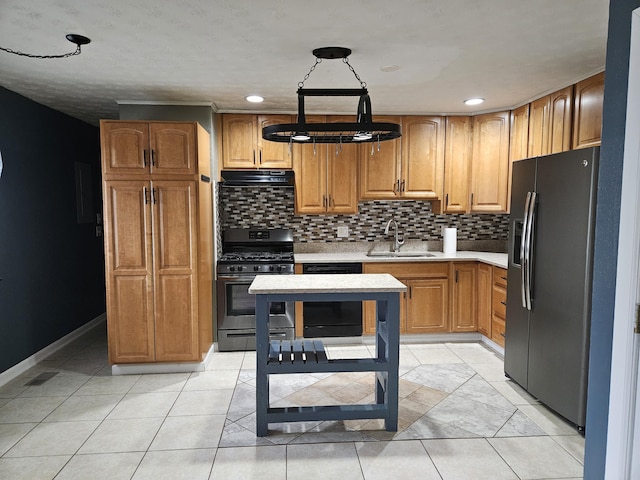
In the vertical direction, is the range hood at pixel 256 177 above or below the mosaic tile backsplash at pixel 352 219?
above

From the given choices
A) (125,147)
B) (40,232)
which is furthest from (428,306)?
(40,232)

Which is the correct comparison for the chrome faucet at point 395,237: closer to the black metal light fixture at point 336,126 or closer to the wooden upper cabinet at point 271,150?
the wooden upper cabinet at point 271,150

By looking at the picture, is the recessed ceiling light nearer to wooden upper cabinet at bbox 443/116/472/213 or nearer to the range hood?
wooden upper cabinet at bbox 443/116/472/213

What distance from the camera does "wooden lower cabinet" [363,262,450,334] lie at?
172 inches

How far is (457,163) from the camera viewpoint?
4570mm

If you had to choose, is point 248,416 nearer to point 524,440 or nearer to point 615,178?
point 524,440

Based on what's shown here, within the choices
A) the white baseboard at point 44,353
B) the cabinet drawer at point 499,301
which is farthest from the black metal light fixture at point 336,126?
the white baseboard at point 44,353

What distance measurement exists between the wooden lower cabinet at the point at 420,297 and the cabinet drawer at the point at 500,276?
1.56 feet

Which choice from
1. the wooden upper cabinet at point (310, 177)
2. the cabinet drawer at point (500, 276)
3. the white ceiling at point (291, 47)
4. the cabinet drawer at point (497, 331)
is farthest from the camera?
the wooden upper cabinet at point (310, 177)

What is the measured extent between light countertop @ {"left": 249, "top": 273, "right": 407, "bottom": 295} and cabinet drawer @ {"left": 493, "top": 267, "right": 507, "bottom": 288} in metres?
1.60

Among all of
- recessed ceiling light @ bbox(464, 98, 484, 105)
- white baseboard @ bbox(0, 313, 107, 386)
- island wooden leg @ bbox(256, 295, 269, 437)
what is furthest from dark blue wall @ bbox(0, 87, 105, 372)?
recessed ceiling light @ bbox(464, 98, 484, 105)

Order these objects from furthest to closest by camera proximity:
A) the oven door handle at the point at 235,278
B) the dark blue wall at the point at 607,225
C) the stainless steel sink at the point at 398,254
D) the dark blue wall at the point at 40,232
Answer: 1. the stainless steel sink at the point at 398,254
2. the oven door handle at the point at 235,278
3. the dark blue wall at the point at 40,232
4. the dark blue wall at the point at 607,225

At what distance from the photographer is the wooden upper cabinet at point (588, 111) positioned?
3135 millimetres

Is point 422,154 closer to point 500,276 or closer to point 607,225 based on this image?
point 500,276
